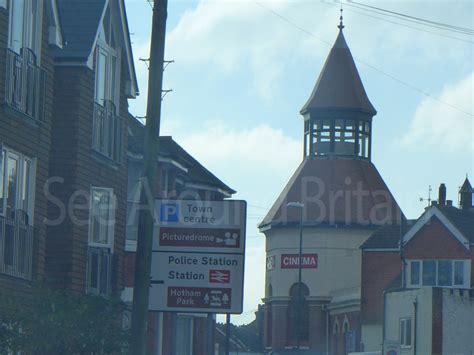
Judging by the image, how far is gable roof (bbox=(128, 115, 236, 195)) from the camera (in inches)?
1614

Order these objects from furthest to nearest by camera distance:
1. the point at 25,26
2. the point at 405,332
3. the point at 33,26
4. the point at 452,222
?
1. the point at 452,222
2. the point at 405,332
3. the point at 33,26
4. the point at 25,26

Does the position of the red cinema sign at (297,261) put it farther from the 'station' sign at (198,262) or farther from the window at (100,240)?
the 'station' sign at (198,262)

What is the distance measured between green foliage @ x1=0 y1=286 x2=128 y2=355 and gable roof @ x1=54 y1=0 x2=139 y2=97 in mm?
7318

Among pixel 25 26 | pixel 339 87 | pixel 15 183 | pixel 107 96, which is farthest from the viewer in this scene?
pixel 339 87

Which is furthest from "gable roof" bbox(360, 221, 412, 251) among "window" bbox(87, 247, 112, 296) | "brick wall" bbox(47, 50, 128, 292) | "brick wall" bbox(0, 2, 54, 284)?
"brick wall" bbox(0, 2, 54, 284)

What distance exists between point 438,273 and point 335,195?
75.0 ft

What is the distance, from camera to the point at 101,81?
30516 millimetres

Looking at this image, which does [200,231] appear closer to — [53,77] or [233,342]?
[53,77]

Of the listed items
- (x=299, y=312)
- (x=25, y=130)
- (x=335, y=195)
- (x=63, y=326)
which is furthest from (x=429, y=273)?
(x=63, y=326)

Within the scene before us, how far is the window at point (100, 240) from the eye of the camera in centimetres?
2983

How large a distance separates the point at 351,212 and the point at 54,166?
200 feet

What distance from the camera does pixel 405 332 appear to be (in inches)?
2539

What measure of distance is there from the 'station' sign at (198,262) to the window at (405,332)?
43.0 metres

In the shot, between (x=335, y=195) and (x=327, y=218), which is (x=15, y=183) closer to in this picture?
(x=327, y=218)
